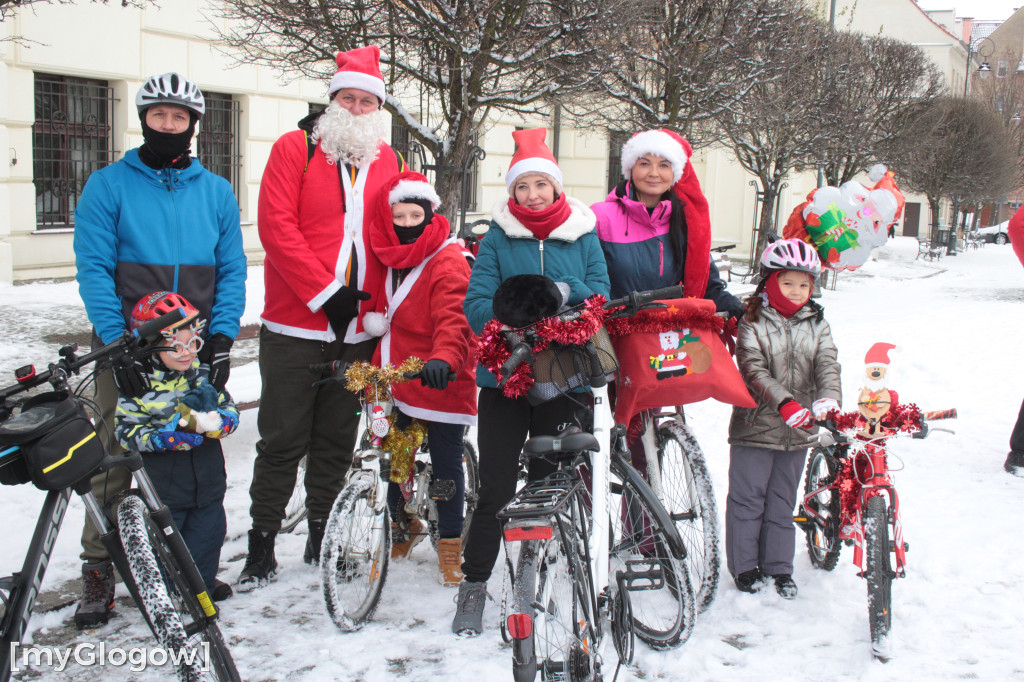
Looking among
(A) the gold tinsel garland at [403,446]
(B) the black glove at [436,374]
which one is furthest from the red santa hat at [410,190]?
(A) the gold tinsel garland at [403,446]

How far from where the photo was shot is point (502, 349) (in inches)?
127

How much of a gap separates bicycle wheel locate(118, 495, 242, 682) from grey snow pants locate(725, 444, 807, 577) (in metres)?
2.19

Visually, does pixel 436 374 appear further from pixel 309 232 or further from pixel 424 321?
pixel 309 232

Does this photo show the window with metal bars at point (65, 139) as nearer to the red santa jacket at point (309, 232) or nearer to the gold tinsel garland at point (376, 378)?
the red santa jacket at point (309, 232)

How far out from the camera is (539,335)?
123 inches

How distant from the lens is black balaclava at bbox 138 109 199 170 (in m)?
3.54

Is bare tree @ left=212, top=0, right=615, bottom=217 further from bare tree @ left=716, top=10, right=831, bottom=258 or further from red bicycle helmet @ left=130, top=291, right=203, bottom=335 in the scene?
bare tree @ left=716, top=10, right=831, bottom=258

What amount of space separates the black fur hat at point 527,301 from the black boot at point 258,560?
5.36 feet

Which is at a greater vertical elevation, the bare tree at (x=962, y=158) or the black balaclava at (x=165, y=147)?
the bare tree at (x=962, y=158)

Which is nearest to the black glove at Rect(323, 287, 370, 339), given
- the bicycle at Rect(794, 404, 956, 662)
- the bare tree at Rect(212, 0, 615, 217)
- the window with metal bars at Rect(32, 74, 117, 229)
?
the bicycle at Rect(794, 404, 956, 662)

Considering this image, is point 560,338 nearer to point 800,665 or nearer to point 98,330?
point 800,665

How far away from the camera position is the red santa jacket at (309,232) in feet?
12.5

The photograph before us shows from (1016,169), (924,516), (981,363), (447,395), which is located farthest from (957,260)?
(447,395)

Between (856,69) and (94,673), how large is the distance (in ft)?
69.3
